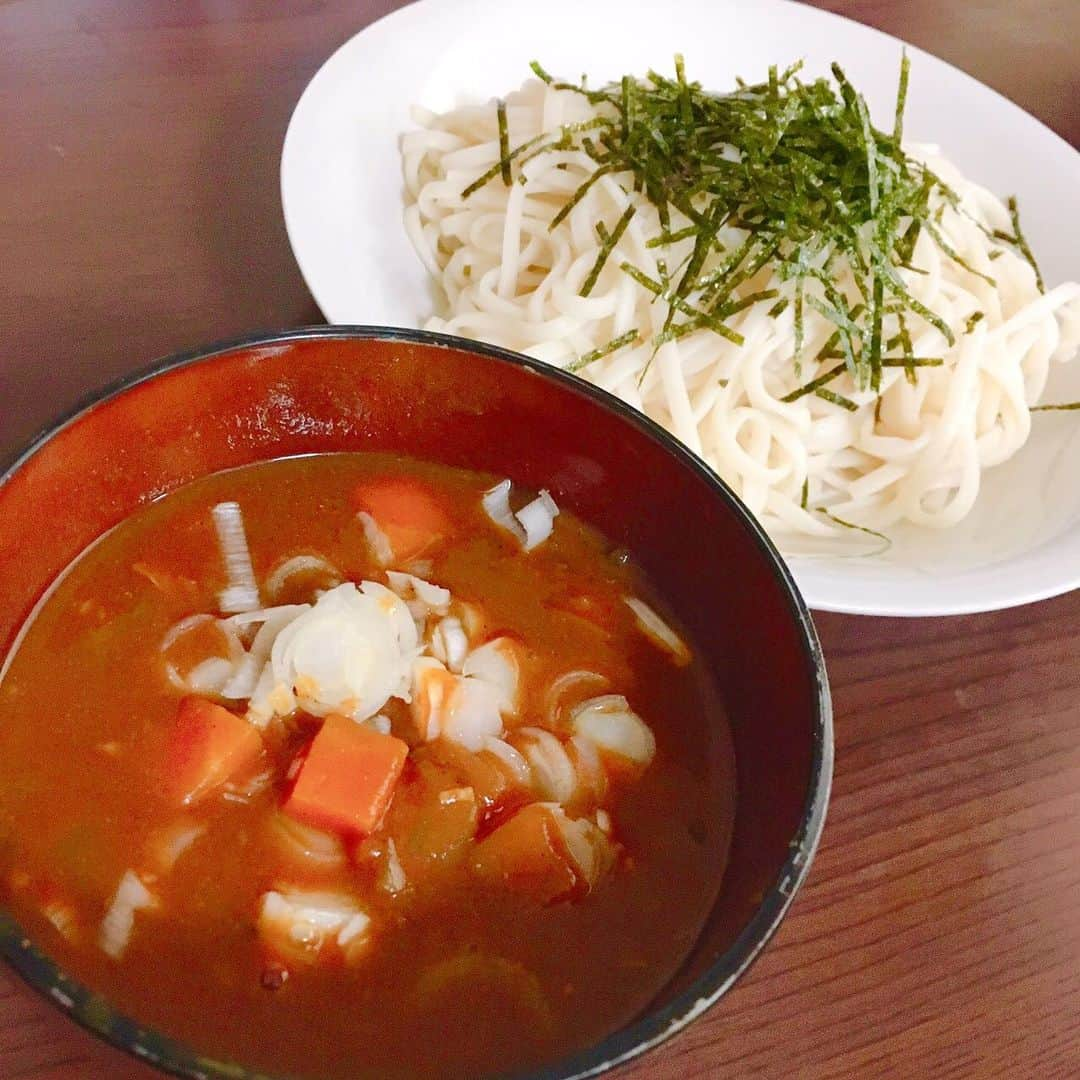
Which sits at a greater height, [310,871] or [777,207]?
[777,207]

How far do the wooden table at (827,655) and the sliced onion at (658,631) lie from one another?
1.06 ft

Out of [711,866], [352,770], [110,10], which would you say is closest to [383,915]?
[352,770]

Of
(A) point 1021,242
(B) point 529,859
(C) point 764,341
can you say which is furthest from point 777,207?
(B) point 529,859

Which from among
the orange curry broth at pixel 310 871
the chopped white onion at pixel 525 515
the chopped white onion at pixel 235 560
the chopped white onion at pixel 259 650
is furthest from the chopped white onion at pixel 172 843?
the chopped white onion at pixel 525 515

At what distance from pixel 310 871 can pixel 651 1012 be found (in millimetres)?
350

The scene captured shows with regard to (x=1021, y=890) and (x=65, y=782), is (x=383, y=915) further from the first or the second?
(x=1021, y=890)

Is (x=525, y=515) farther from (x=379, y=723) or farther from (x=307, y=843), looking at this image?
(x=307, y=843)

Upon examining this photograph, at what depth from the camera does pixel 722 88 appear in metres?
2.36

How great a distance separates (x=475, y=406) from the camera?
1.26 metres

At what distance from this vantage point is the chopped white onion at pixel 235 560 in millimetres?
1183

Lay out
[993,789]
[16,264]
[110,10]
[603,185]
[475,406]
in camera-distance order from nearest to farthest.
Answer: [475,406]
[993,789]
[16,264]
[603,185]
[110,10]

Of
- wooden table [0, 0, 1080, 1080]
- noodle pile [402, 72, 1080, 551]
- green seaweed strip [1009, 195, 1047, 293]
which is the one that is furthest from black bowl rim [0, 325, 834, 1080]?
green seaweed strip [1009, 195, 1047, 293]

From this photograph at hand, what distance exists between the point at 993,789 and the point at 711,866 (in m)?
0.56

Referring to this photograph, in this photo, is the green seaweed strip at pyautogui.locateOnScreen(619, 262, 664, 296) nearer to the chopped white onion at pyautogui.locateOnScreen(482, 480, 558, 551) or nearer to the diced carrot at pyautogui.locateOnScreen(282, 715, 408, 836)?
the chopped white onion at pyautogui.locateOnScreen(482, 480, 558, 551)
